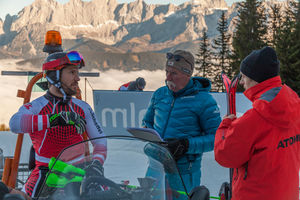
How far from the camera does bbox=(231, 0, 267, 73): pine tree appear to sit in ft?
160

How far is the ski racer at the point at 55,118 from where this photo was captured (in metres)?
2.94

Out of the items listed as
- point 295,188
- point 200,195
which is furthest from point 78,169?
point 295,188

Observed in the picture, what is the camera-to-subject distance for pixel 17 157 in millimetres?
3576

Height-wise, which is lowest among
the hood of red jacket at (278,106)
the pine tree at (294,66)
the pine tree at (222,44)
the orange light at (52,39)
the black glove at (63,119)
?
the black glove at (63,119)

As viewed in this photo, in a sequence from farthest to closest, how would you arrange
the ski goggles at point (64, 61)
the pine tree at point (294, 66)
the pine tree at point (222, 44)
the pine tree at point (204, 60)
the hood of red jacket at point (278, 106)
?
the pine tree at point (204, 60) < the pine tree at point (222, 44) < the pine tree at point (294, 66) < the ski goggles at point (64, 61) < the hood of red jacket at point (278, 106)

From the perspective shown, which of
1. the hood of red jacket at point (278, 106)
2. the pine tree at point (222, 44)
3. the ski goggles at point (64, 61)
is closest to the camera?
the hood of red jacket at point (278, 106)

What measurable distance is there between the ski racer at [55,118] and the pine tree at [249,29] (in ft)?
151

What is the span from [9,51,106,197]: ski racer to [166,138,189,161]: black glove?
64 cm

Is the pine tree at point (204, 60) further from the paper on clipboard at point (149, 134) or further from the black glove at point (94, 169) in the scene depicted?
the black glove at point (94, 169)

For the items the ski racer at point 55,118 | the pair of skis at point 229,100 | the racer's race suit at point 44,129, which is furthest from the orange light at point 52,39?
the pair of skis at point 229,100

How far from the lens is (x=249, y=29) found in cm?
4969

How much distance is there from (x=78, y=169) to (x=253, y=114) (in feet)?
3.74

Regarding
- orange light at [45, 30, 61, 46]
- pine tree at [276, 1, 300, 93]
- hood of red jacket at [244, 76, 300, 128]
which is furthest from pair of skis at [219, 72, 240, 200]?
pine tree at [276, 1, 300, 93]

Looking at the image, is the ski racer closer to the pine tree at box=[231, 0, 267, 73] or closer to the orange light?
the orange light
